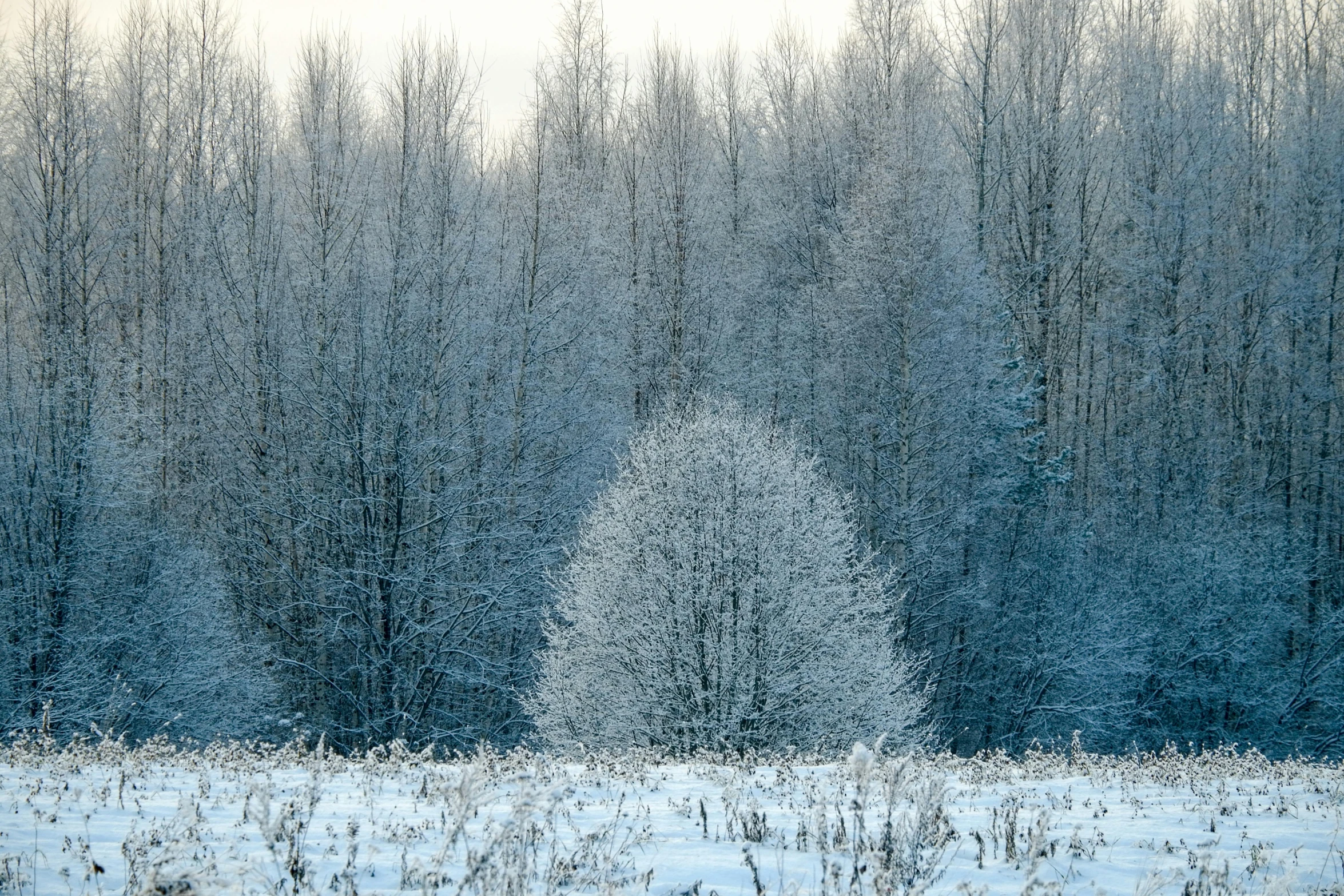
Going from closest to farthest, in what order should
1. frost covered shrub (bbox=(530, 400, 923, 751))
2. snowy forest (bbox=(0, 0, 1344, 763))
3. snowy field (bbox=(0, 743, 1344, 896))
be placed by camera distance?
1. snowy field (bbox=(0, 743, 1344, 896))
2. frost covered shrub (bbox=(530, 400, 923, 751))
3. snowy forest (bbox=(0, 0, 1344, 763))

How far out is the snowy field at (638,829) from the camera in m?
3.86

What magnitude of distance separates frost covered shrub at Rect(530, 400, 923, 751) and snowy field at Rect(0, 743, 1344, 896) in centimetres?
765

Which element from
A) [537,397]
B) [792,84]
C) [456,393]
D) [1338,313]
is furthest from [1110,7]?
[456,393]

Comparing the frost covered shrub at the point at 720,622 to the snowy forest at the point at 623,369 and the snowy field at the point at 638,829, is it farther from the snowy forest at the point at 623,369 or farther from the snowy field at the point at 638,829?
the snowy field at the point at 638,829

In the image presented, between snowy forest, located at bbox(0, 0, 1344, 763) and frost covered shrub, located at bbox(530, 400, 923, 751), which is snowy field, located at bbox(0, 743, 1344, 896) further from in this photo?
snowy forest, located at bbox(0, 0, 1344, 763)

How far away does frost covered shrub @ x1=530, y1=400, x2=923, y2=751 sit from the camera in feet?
51.8

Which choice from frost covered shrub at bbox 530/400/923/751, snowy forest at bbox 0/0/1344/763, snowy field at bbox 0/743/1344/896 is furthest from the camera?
snowy forest at bbox 0/0/1344/763

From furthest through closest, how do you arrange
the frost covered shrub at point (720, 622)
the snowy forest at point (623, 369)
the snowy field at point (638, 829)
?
1. the snowy forest at point (623, 369)
2. the frost covered shrub at point (720, 622)
3. the snowy field at point (638, 829)

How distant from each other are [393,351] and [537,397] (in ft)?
17.5

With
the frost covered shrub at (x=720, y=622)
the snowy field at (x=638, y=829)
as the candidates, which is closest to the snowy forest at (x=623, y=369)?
the frost covered shrub at (x=720, y=622)

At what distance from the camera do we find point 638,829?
537 centimetres

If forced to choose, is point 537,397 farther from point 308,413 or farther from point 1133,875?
point 1133,875

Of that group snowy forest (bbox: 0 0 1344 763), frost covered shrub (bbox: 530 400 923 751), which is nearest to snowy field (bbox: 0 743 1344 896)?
frost covered shrub (bbox: 530 400 923 751)

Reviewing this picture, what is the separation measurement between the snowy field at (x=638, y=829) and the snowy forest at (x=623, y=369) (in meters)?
10.8
